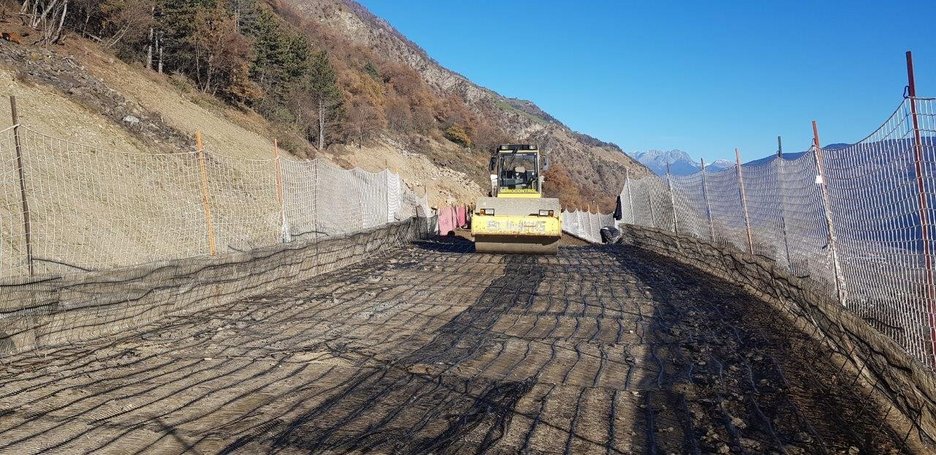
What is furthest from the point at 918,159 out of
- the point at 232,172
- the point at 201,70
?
the point at 201,70

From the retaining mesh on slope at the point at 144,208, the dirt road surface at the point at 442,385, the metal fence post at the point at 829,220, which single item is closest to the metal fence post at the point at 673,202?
the dirt road surface at the point at 442,385

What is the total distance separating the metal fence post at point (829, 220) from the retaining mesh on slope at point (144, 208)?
7.49m

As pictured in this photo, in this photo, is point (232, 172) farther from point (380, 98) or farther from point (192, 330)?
point (380, 98)

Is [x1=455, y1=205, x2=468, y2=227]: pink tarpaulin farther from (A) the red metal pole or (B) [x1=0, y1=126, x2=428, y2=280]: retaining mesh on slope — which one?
(A) the red metal pole

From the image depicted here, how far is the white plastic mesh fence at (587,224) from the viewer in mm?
32156

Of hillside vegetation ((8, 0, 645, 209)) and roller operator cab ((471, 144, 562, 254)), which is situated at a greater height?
hillside vegetation ((8, 0, 645, 209))

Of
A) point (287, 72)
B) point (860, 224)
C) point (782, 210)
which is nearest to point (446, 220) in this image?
point (287, 72)

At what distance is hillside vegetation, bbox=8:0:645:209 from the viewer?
98.7 ft

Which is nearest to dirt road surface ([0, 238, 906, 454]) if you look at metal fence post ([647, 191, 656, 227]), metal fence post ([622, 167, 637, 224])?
metal fence post ([647, 191, 656, 227])

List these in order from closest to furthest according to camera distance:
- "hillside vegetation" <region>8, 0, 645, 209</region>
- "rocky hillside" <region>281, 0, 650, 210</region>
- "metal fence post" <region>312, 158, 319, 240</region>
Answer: "metal fence post" <region>312, 158, 319, 240</region> < "hillside vegetation" <region>8, 0, 645, 209</region> < "rocky hillside" <region>281, 0, 650, 210</region>

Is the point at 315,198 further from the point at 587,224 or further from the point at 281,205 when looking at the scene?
the point at 587,224

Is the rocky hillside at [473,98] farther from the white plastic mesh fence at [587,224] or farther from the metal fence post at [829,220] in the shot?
the metal fence post at [829,220]

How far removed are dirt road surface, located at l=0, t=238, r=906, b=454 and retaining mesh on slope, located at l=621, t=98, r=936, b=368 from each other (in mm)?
709

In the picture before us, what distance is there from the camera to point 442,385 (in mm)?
5398
